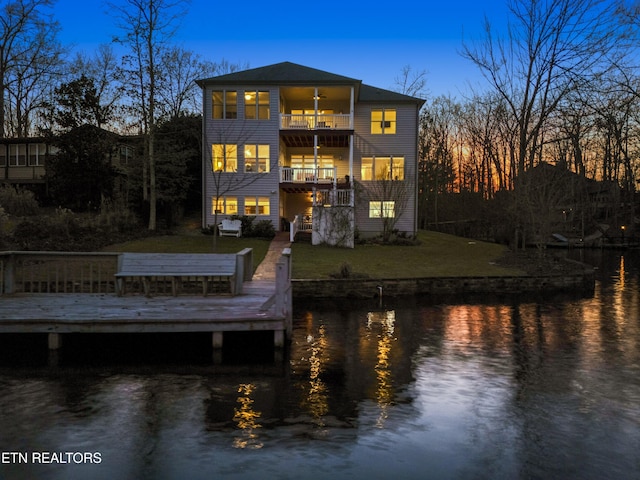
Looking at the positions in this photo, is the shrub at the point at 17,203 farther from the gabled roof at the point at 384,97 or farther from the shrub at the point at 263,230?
the gabled roof at the point at 384,97

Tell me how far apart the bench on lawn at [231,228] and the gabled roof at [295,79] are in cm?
857

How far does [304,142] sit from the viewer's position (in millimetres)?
32844

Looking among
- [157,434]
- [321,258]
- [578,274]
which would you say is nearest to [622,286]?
[578,274]

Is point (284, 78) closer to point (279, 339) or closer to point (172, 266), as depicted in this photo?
point (172, 266)

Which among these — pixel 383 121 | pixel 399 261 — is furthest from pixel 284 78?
pixel 399 261

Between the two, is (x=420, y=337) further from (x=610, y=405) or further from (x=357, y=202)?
(x=357, y=202)

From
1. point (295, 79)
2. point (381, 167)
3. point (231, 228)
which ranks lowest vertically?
point (231, 228)

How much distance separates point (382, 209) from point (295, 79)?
30.9ft

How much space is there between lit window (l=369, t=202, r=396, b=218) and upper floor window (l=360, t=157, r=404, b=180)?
1751mm

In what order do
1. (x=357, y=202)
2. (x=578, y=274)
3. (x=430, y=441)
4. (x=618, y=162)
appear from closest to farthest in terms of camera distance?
1. (x=430, y=441)
2. (x=578, y=274)
3. (x=357, y=202)
4. (x=618, y=162)

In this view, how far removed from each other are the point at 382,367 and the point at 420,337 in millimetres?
2751

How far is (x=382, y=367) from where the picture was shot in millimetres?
9094

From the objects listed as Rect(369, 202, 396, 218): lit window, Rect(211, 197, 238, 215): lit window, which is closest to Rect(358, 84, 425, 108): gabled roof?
A: Rect(369, 202, 396, 218): lit window

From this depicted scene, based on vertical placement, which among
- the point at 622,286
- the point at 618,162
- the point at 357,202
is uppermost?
the point at 618,162
